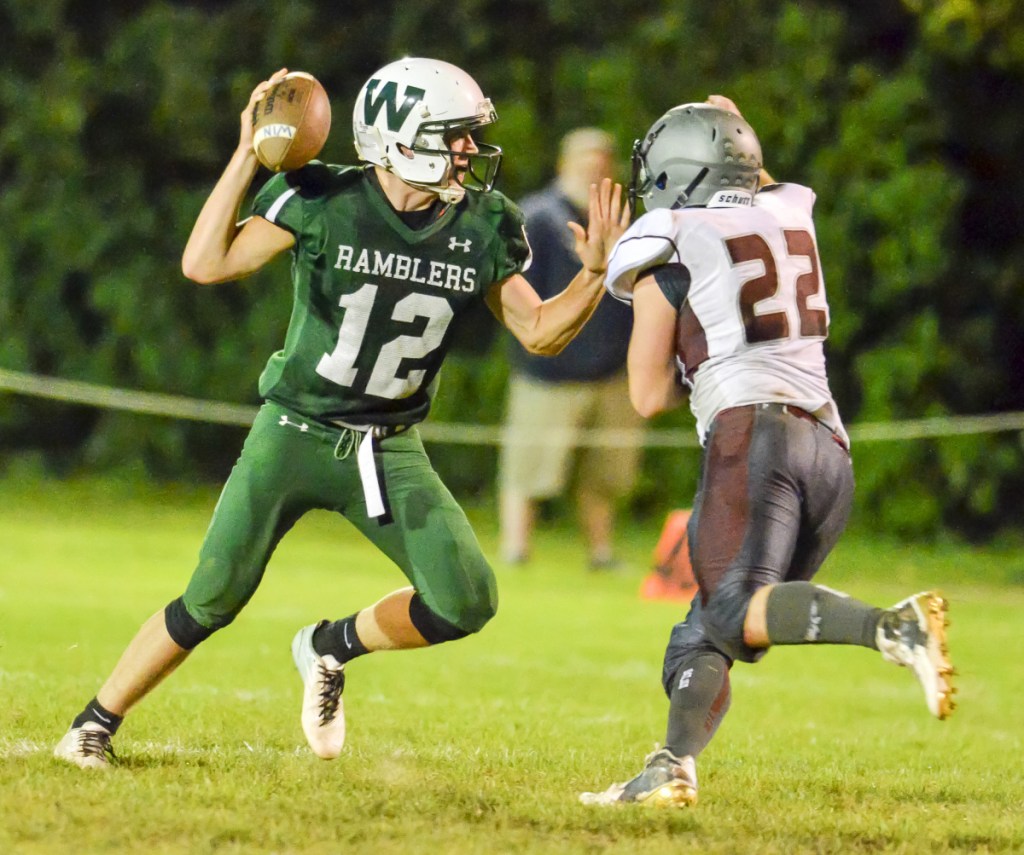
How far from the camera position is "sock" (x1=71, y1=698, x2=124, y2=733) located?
4.18 m

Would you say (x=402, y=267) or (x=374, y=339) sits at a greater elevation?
(x=402, y=267)

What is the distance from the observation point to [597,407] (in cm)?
983

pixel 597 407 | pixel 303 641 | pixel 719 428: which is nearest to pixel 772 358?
pixel 719 428

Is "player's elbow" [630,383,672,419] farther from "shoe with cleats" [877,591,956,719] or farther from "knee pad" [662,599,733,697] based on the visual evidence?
"shoe with cleats" [877,591,956,719]

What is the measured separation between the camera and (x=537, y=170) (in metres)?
12.9

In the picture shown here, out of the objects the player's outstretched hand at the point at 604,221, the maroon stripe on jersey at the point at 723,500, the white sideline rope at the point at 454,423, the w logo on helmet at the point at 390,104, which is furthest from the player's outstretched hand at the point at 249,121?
the white sideline rope at the point at 454,423

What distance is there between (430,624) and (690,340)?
0.97m

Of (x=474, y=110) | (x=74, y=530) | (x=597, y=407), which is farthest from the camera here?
(x=74, y=530)

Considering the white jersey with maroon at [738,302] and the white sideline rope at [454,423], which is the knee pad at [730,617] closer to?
the white jersey with maroon at [738,302]

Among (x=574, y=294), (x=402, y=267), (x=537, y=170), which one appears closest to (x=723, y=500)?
(x=574, y=294)

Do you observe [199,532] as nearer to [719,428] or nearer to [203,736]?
[203,736]

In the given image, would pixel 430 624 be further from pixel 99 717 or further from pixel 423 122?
pixel 423 122

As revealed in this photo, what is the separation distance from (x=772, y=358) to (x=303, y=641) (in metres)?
1.47

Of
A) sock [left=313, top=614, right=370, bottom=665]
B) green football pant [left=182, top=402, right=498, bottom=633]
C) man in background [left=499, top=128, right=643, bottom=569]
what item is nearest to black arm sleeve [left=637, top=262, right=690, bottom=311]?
green football pant [left=182, top=402, right=498, bottom=633]
